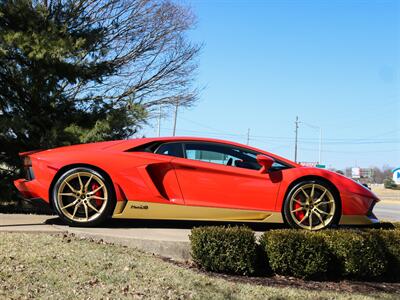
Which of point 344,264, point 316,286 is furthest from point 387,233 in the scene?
point 316,286

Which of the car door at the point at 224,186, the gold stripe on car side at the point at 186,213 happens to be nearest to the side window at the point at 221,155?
the car door at the point at 224,186

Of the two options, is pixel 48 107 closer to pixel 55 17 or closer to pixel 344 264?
pixel 55 17

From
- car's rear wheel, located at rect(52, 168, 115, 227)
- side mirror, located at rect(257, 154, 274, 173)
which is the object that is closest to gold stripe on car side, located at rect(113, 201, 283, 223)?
car's rear wheel, located at rect(52, 168, 115, 227)

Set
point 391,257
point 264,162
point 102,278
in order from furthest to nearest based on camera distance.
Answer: point 264,162 < point 391,257 < point 102,278

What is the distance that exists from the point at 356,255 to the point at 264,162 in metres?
1.55

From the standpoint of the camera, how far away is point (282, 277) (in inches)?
199

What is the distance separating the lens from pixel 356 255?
5.14 m

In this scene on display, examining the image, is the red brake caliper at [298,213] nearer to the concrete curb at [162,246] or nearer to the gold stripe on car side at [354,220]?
the gold stripe on car side at [354,220]

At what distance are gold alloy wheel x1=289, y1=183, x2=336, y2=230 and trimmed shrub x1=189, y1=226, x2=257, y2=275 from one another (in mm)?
1216

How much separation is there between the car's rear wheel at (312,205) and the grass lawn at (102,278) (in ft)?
4.74

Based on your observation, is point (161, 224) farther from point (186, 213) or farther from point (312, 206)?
point (312, 206)

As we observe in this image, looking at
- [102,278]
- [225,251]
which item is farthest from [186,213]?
[102,278]

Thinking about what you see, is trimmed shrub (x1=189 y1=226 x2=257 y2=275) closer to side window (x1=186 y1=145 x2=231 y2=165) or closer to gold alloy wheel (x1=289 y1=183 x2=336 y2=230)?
gold alloy wheel (x1=289 y1=183 x2=336 y2=230)

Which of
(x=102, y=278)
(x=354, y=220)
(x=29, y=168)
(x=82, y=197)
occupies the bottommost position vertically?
(x=102, y=278)
